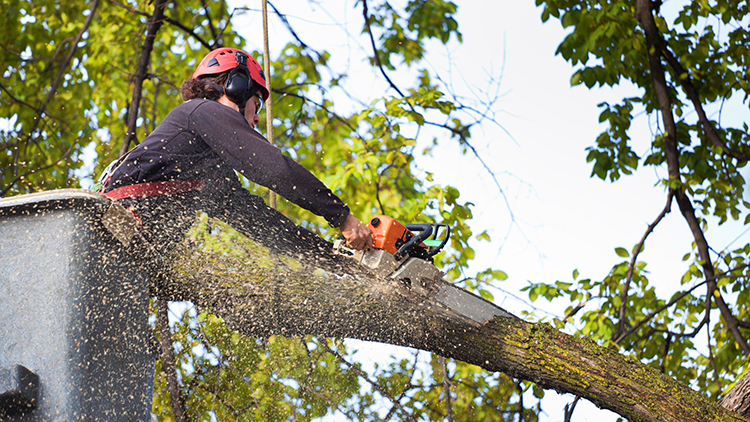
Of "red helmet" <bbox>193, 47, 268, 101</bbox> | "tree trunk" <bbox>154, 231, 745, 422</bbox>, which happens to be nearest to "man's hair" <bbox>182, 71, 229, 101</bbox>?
"red helmet" <bbox>193, 47, 268, 101</bbox>

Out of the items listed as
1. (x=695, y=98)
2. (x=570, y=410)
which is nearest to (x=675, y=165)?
(x=695, y=98)

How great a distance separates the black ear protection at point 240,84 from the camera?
3057 mm

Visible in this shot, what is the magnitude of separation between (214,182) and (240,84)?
0.58 meters

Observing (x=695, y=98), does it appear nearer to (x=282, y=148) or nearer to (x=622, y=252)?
(x=622, y=252)

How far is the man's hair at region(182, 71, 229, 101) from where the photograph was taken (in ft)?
10.3

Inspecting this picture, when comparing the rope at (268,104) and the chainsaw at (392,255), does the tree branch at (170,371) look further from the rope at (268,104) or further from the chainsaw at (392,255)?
the chainsaw at (392,255)

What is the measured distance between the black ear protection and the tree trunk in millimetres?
871

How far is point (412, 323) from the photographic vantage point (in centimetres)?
274

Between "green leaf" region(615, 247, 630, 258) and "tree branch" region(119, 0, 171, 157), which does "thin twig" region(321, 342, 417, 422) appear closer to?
"tree branch" region(119, 0, 171, 157)

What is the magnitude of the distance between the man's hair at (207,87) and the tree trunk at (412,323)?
92cm

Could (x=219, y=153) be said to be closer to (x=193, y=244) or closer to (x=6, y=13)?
(x=193, y=244)

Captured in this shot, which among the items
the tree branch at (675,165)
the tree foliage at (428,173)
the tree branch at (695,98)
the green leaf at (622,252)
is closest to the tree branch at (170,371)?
the tree foliage at (428,173)

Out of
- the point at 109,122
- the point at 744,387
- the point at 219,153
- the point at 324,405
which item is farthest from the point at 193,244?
the point at 109,122

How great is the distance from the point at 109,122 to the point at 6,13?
5.90 feet
